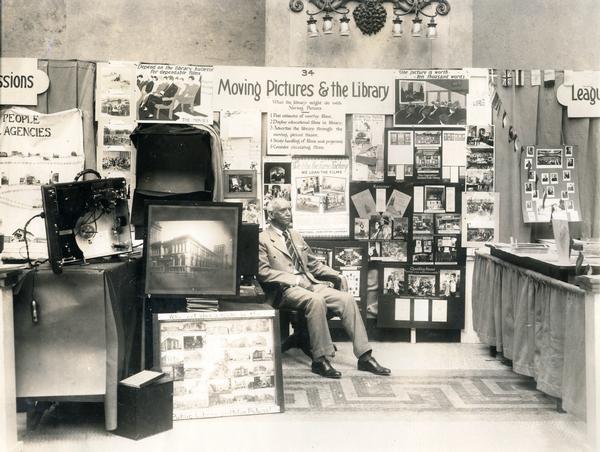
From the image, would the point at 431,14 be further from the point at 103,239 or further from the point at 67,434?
the point at 67,434

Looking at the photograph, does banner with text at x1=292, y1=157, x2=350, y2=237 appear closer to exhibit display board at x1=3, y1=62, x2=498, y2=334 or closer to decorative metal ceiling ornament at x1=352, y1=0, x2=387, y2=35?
exhibit display board at x1=3, y1=62, x2=498, y2=334

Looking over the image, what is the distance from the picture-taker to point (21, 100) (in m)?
5.32

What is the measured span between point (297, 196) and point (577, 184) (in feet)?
8.07

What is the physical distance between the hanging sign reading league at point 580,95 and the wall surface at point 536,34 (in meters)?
1.27

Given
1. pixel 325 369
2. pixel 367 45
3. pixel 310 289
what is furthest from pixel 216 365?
pixel 367 45

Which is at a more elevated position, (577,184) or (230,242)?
(577,184)

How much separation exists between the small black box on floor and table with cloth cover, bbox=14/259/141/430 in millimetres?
Result: 44

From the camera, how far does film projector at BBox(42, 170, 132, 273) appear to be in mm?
3418

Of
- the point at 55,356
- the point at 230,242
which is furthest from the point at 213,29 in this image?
the point at 55,356

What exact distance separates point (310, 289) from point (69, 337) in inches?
80.3

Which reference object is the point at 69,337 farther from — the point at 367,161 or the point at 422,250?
the point at 422,250

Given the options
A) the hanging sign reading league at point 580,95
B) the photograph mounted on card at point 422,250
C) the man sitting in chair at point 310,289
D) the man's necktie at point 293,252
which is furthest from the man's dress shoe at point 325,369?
the hanging sign reading league at point 580,95

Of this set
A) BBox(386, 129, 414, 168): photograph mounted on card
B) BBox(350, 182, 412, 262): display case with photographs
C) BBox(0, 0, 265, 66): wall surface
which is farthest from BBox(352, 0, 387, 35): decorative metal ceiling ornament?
BBox(0, 0, 265, 66): wall surface

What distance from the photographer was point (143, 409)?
3438mm
